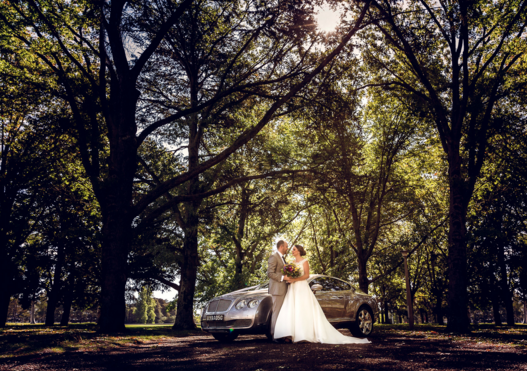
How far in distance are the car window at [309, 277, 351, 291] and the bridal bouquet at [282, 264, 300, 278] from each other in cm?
202

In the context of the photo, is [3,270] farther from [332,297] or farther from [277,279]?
[277,279]

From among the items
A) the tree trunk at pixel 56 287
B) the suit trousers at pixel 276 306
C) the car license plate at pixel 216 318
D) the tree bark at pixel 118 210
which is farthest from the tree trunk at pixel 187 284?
the tree trunk at pixel 56 287

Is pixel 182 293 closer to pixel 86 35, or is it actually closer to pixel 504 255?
pixel 86 35

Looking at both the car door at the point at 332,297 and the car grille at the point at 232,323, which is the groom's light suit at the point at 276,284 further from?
the car door at the point at 332,297

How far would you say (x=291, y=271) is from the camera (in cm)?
834

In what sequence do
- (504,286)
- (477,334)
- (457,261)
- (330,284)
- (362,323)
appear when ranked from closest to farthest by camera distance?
(330,284)
(362,323)
(477,334)
(457,261)
(504,286)

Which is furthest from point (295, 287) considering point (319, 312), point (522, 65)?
point (522, 65)

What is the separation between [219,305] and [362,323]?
14.0ft

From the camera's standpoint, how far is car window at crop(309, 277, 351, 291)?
34.4 feet

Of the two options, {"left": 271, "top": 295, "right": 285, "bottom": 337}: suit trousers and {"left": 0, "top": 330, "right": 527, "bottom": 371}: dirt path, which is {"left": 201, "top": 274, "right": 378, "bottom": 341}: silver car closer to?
{"left": 271, "top": 295, "right": 285, "bottom": 337}: suit trousers

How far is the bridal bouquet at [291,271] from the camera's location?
328 inches

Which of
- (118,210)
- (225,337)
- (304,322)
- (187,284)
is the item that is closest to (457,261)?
(304,322)

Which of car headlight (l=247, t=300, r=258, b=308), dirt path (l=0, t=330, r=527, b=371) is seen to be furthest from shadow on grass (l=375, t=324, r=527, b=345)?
car headlight (l=247, t=300, r=258, b=308)

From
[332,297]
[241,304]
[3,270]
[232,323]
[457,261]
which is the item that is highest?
[457,261]
